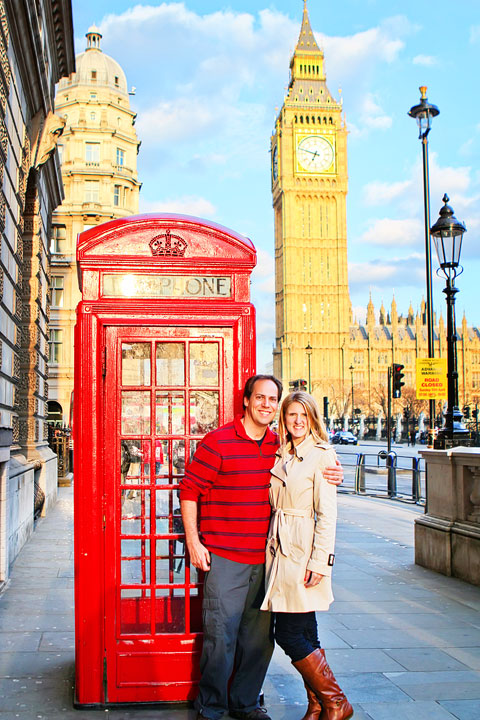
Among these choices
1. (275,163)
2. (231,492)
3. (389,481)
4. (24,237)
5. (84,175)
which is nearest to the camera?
(231,492)

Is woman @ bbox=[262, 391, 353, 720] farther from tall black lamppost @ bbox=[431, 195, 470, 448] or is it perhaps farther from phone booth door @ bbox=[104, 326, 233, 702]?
tall black lamppost @ bbox=[431, 195, 470, 448]

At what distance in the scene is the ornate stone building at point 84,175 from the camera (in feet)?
122

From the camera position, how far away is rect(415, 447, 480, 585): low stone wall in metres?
7.27

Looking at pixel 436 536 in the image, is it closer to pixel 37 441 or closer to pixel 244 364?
pixel 244 364

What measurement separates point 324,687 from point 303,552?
0.70 metres

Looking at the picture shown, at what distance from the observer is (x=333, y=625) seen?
5.81 m

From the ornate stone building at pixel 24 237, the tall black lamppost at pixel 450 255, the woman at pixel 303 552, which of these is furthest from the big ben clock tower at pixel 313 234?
the woman at pixel 303 552

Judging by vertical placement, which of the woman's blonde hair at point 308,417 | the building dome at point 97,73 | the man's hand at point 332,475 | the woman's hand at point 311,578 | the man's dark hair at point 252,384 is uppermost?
the building dome at point 97,73

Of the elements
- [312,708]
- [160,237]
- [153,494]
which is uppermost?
[160,237]

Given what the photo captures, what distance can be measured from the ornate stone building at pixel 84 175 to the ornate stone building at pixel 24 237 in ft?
77.2

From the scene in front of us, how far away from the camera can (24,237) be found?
38.3 ft

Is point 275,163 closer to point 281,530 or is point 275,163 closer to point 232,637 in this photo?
point 281,530

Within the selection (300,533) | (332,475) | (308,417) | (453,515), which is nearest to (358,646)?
(300,533)

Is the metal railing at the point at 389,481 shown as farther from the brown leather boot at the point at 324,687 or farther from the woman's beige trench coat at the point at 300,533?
the woman's beige trench coat at the point at 300,533
